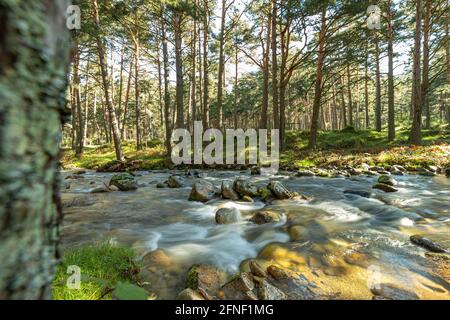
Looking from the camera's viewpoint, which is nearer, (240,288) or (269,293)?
(269,293)

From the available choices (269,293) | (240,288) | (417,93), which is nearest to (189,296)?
(240,288)

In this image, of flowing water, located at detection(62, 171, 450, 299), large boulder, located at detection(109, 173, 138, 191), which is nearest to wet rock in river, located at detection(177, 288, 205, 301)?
flowing water, located at detection(62, 171, 450, 299)

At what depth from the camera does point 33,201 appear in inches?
37.2

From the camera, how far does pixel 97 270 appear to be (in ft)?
9.98

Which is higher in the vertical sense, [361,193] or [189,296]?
[361,193]

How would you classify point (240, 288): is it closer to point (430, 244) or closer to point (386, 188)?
point (430, 244)

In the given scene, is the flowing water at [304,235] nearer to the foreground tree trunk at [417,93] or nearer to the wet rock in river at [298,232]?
the wet rock in river at [298,232]

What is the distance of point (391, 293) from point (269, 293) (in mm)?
1273

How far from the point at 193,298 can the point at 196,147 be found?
15.6m

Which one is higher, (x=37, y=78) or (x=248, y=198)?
(x=37, y=78)

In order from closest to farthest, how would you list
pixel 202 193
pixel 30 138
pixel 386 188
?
pixel 30 138 < pixel 202 193 < pixel 386 188

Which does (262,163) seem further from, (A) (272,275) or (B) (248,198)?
(A) (272,275)

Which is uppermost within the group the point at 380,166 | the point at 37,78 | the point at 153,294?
the point at 37,78

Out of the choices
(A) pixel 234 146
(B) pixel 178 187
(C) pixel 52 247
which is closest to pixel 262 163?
(A) pixel 234 146
